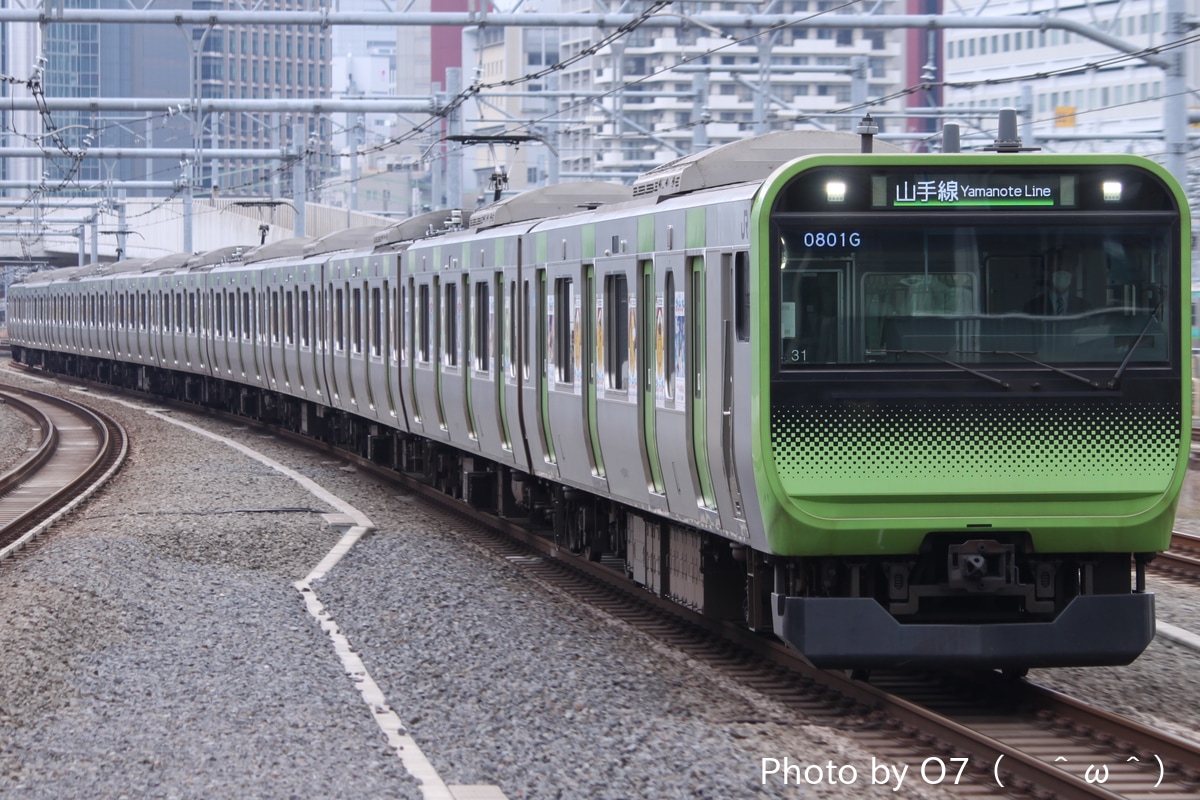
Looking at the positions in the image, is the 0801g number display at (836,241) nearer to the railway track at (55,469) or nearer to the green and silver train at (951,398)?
the green and silver train at (951,398)

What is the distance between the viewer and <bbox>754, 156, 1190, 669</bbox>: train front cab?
807 centimetres

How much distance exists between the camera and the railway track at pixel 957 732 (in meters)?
7.03

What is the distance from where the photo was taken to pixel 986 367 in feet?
26.7

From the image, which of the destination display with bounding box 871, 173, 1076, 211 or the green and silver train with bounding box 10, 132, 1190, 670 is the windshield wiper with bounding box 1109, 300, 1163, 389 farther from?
the destination display with bounding box 871, 173, 1076, 211

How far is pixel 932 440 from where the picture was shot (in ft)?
26.7

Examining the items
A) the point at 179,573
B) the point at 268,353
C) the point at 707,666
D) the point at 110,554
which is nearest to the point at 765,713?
the point at 707,666

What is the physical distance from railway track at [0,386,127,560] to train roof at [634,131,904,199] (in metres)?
7.42

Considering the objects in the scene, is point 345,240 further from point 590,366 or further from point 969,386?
point 969,386

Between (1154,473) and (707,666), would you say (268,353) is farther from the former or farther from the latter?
(1154,473)

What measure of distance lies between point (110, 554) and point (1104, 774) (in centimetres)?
857

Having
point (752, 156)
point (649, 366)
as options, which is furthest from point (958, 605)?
point (752, 156)

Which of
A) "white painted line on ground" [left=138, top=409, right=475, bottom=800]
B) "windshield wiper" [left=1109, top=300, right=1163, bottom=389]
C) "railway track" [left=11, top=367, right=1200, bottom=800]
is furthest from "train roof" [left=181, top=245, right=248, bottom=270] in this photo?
"windshield wiper" [left=1109, top=300, right=1163, bottom=389]

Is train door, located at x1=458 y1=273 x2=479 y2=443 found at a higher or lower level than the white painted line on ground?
higher

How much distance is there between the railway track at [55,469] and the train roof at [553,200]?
497 cm
